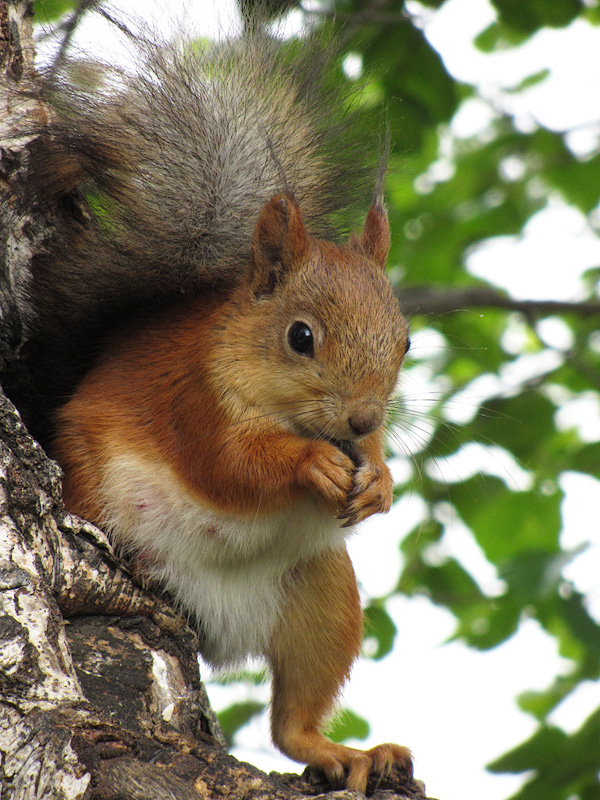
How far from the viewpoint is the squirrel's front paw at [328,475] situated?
1.50 meters

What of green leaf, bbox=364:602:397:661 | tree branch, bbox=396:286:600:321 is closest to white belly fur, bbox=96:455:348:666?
tree branch, bbox=396:286:600:321

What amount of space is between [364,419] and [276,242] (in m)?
0.44

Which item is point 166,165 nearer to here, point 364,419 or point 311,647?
point 364,419

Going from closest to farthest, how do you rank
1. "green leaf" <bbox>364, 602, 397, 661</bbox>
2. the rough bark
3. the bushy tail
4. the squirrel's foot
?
the rough bark < the squirrel's foot < the bushy tail < "green leaf" <bbox>364, 602, 397, 661</bbox>

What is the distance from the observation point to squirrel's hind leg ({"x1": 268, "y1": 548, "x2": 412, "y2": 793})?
1758mm

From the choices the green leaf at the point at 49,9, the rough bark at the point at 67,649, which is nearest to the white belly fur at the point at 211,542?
the rough bark at the point at 67,649

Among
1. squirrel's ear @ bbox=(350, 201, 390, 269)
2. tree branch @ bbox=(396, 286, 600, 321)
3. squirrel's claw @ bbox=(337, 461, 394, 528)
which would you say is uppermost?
squirrel's ear @ bbox=(350, 201, 390, 269)

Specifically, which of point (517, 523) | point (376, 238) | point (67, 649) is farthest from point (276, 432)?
point (517, 523)

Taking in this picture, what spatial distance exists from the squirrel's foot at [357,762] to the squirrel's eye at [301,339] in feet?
2.37

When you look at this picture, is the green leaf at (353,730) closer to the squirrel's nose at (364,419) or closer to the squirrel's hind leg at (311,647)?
the squirrel's hind leg at (311,647)

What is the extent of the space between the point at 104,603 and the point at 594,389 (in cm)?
208

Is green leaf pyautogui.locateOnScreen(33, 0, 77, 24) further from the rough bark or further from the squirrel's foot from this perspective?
the squirrel's foot

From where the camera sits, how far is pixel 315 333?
1.63 metres

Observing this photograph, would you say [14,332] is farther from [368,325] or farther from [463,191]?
[463,191]
